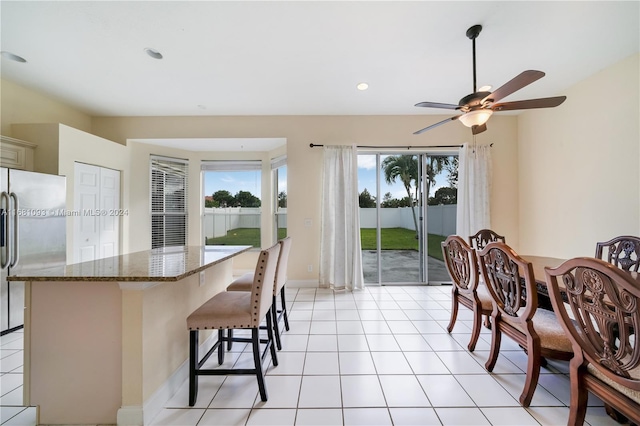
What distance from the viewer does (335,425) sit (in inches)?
54.3

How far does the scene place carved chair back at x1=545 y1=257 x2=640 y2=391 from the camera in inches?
38.3

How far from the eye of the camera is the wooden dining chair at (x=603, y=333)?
0.99 m

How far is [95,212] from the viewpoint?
3.38 metres

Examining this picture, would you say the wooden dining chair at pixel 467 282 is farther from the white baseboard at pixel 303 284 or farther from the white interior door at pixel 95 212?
the white interior door at pixel 95 212

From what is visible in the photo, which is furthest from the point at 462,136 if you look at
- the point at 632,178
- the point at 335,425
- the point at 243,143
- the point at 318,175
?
the point at 335,425

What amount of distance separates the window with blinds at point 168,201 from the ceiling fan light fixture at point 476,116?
15.0 ft

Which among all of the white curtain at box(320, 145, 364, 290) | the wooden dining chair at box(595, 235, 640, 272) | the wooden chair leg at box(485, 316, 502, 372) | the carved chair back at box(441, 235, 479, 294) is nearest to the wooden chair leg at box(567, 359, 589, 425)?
the wooden chair leg at box(485, 316, 502, 372)

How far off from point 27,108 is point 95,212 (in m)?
1.46

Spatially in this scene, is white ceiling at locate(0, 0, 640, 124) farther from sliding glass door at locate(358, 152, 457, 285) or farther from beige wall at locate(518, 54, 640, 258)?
sliding glass door at locate(358, 152, 457, 285)

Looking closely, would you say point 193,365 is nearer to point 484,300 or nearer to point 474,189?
point 484,300

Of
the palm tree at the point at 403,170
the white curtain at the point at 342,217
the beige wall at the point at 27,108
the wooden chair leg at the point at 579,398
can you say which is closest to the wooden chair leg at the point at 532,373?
the wooden chair leg at the point at 579,398

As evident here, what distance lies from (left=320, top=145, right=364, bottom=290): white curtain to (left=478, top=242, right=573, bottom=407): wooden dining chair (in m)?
2.08

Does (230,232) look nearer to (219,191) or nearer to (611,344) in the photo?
(219,191)

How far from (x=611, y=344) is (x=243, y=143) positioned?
448 centimetres
